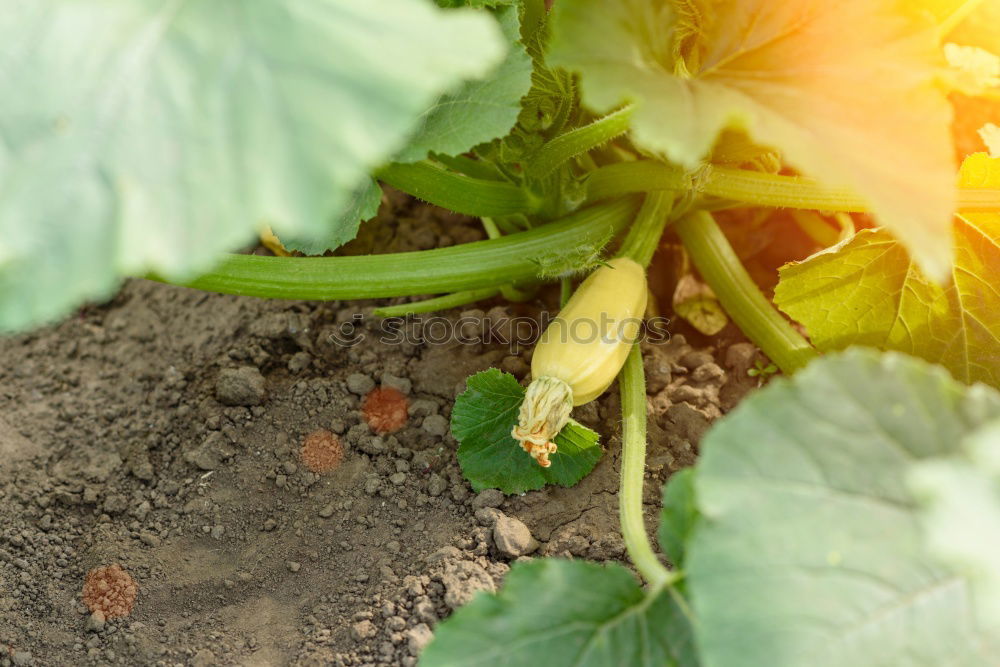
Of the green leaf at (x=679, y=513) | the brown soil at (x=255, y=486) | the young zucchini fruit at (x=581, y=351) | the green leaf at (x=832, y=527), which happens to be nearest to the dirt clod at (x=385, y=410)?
the brown soil at (x=255, y=486)

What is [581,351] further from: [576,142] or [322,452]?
[322,452]

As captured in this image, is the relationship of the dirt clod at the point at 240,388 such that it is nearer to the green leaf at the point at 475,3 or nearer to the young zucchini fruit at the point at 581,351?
the young zucchini fruit at the point at 581,351

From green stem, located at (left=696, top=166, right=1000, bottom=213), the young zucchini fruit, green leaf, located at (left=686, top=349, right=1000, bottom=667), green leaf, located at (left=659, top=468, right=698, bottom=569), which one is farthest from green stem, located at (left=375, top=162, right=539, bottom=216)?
green leaf, located at (left=686, top=349, right=1000, bottom=667)

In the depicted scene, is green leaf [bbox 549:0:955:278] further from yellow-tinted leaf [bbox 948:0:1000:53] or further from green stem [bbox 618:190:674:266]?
yellow-tinted leaf [bbox 948:0:1000:53]

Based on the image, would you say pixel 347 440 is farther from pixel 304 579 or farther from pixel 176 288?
pixel 176 288

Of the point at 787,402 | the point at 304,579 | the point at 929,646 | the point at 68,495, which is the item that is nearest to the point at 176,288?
the point at 68,495

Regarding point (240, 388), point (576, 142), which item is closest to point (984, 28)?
point (576, 142)

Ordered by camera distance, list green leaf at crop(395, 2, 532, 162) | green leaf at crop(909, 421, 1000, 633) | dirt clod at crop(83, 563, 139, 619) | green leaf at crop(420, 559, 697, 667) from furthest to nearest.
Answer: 1. dirt clod at crop(83, 563, 139, 619)
2. green leaf at crop(395, 2, 532, 162)
3. green leaf at crop(420, 559, 697, 667)
4. green leaf at crop(909, 421, 1000, 633)
